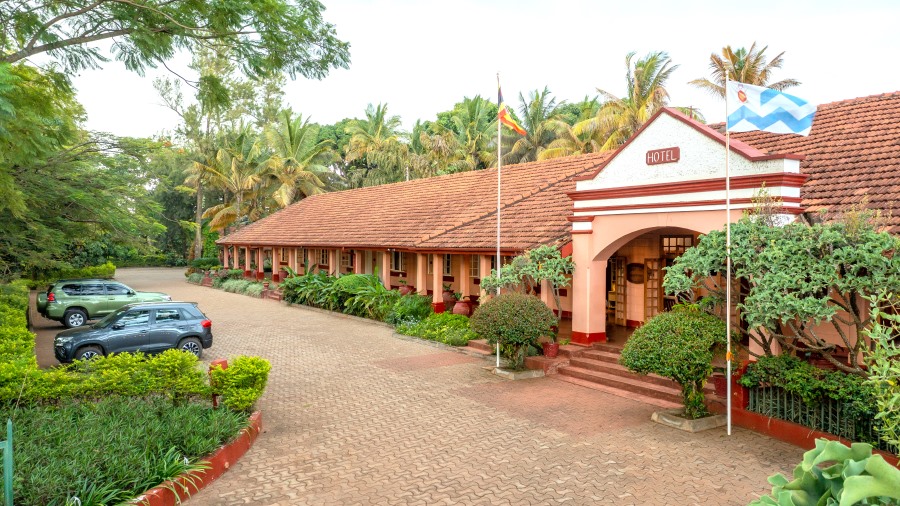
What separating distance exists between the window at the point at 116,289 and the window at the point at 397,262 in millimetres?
9905

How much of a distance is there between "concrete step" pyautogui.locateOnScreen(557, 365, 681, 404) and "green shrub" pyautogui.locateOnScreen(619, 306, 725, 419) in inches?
45.0

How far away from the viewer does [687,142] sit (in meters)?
11.3

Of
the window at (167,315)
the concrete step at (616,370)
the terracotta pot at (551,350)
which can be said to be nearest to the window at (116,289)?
the window at (167,315)

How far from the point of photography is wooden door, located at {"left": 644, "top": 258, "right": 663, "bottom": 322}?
14.9 metres

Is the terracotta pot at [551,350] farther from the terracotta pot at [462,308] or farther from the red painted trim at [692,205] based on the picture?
the terracotta pot at [462,308]

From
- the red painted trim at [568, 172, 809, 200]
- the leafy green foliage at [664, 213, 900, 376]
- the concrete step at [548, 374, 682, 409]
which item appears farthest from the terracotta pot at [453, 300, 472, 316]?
the leafy green foliage at [664, 213, 900, 376]

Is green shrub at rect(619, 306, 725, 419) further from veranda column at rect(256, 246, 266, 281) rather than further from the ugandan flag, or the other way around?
veranda column at rect(256, 246, 266, 281)

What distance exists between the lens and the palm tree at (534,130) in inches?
1547

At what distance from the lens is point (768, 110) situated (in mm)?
8789

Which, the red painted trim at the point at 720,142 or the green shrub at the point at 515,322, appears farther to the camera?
the green shrub at the point at 515,322

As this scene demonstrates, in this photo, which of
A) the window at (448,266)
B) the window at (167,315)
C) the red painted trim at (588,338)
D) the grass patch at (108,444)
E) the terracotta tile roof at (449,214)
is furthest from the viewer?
the window at (448,266)

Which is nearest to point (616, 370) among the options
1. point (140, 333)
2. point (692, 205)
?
point (692, 205)

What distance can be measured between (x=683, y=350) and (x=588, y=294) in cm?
451

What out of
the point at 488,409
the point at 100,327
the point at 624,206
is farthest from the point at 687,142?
the point at 100,327
